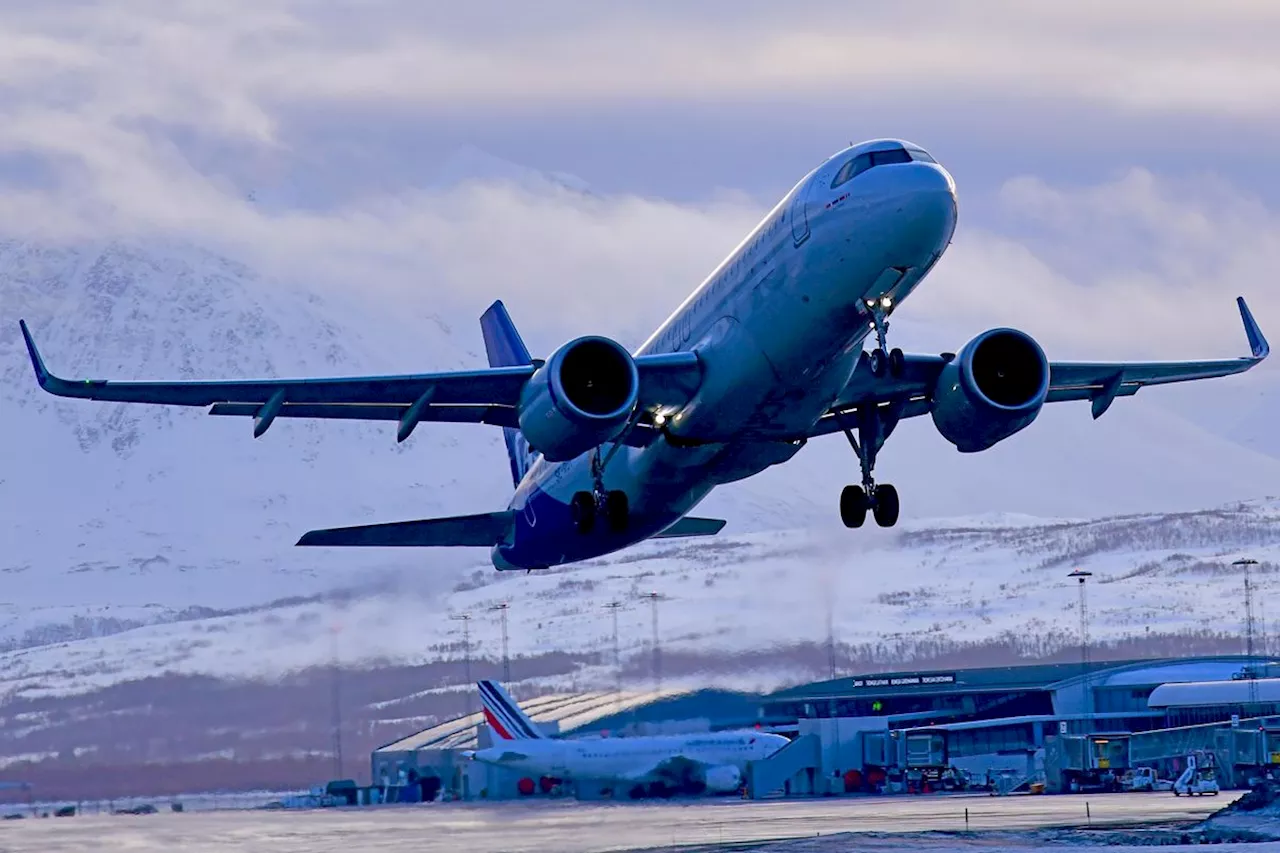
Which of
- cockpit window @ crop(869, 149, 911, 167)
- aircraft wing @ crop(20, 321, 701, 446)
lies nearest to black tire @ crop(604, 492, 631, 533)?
aircraft wing @ crop(20, 321, 701, 446)

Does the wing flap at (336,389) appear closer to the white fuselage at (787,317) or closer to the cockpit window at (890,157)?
the white fuselage at (787,317)

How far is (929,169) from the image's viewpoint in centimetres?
4016

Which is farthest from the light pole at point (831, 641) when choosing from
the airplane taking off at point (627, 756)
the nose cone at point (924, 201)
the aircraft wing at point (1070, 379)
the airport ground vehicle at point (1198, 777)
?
the nose cone at point (924, 201)

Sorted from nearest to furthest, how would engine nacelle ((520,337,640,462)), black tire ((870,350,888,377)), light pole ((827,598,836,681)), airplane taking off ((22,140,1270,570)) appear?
airplane taking off ((22,140,1270,570)) → black tire ((870,350,888,377)) → engine nacelle ((520,337,640,462)) → light pole ((827,598,836,681))

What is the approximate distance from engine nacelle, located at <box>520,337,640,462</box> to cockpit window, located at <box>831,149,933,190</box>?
5.46 m

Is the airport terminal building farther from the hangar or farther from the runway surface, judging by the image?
the runway surface

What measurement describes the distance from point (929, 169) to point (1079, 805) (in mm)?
43584

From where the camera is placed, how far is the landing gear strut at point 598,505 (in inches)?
1869

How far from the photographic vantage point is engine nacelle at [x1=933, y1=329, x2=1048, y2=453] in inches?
1750

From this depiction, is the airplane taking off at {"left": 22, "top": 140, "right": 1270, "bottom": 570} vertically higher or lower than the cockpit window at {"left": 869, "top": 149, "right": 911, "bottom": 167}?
lower

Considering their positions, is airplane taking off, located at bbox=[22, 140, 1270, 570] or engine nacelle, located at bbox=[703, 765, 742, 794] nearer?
airplane taking off, located at bbox=[22, 140, 1270, 570]

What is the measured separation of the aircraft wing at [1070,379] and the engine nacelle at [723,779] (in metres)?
39.5

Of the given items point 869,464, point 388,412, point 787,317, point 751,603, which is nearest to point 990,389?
point 869,464

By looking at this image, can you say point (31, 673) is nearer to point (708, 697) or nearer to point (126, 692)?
point (126, 692)
